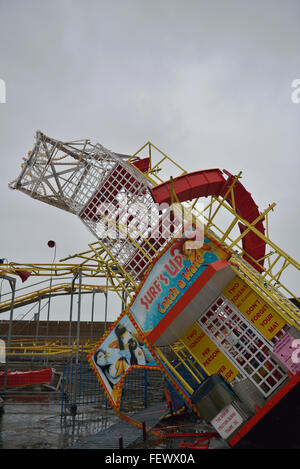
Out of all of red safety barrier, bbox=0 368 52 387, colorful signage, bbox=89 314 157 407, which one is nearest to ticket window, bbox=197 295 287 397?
colorful signage, bbox=89 314 157 407

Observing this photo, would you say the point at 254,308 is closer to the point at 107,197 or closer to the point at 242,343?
the point at 242,343

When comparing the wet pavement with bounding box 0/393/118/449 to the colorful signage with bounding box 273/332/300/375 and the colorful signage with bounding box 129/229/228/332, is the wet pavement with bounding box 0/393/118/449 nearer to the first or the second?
the colorful signage with bounding box 129/229/228/332

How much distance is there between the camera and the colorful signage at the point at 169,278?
8.52 metres

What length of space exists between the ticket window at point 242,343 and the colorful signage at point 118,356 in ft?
5.49

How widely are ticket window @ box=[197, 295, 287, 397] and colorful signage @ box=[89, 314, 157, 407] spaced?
5.49 feet

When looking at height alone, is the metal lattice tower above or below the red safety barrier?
above

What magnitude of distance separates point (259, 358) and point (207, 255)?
276 centimetres

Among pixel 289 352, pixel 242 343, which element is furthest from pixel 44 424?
pixel 289 352

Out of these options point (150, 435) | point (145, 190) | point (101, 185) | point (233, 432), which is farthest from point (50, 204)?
point (233, 432)

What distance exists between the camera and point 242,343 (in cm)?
817

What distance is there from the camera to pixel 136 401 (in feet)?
47.5

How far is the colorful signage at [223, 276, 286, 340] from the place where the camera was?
789 centimetres

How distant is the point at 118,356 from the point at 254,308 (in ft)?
12.2

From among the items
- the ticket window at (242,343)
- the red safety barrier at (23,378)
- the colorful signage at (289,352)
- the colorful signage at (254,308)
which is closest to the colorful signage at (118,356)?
the ticket window at (242,343)
